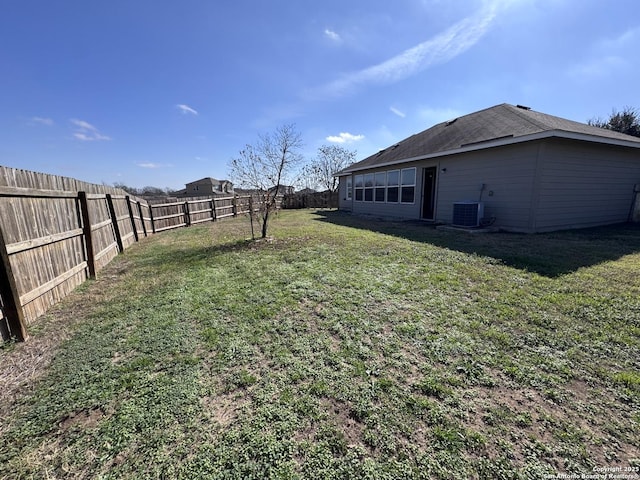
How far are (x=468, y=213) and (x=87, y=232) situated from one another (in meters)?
9.43

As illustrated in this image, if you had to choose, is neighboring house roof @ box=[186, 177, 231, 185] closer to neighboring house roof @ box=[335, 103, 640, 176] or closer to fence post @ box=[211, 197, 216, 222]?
fence post @ box=[211, 197, 216, 222]

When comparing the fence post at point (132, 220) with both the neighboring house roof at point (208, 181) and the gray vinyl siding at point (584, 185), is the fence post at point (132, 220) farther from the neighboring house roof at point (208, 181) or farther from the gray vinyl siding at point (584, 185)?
the neighboring house roof at point (208, 181)

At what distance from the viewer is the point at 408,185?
1134 cm

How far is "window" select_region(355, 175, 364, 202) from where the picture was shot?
48.4 feet

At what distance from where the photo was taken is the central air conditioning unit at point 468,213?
7934 millimetres

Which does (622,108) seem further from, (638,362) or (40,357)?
(40,357)

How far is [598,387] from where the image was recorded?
6.13 ft

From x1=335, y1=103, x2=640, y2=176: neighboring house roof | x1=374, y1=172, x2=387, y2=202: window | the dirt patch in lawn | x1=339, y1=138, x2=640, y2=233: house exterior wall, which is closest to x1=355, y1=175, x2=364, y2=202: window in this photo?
x1=374, y1=172, x2=387, y2=202: window

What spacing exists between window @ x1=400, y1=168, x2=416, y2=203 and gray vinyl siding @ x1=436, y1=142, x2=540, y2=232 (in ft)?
5.35

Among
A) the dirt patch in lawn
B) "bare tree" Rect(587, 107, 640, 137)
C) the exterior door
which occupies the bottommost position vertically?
the dirt patch in lawn

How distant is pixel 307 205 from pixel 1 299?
20.9 m

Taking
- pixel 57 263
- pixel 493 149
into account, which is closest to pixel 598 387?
pixel 57 263

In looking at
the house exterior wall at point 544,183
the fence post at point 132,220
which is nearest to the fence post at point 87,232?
the fence post at point 132,220

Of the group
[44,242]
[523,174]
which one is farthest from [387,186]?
[44,242]
